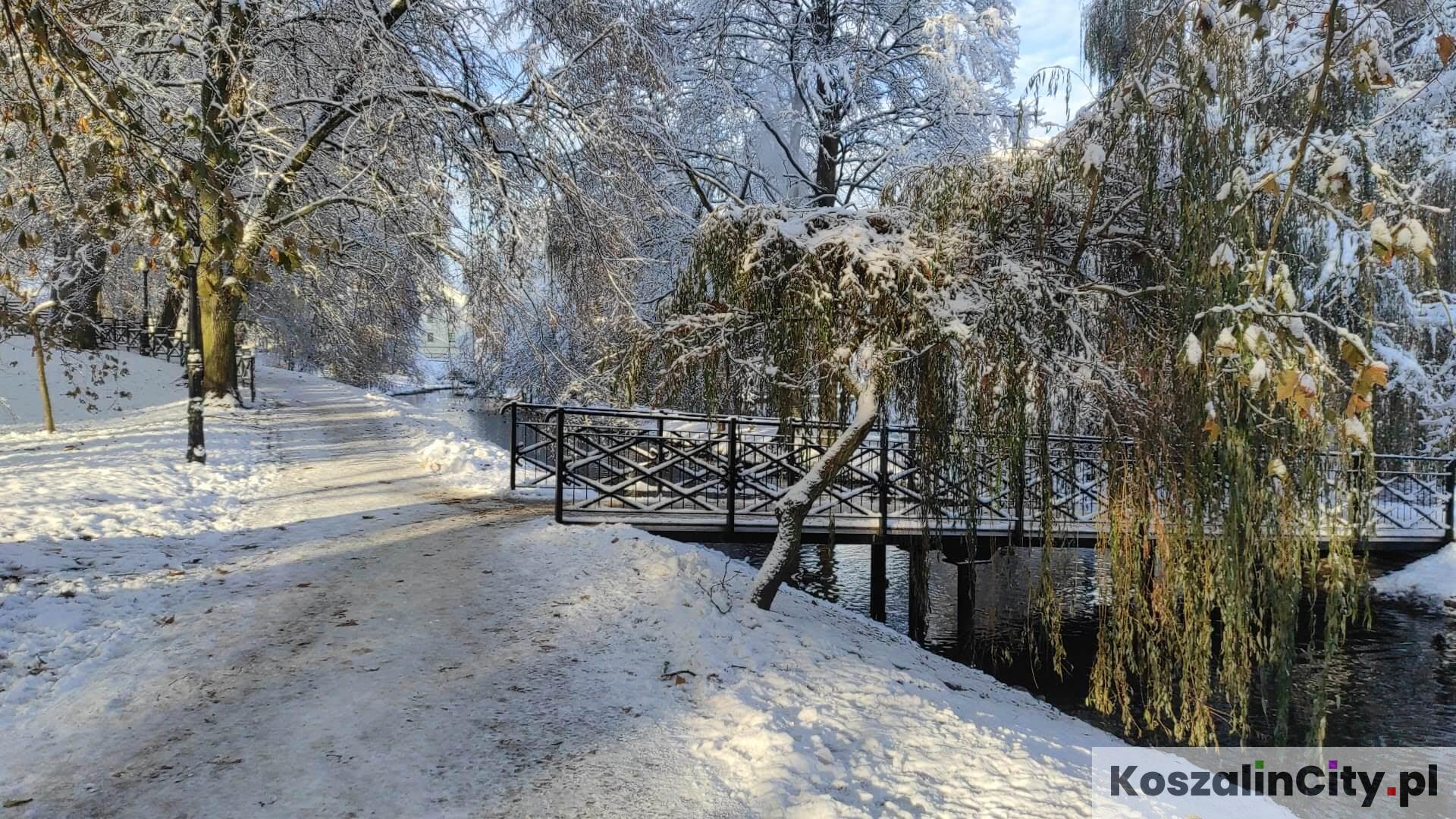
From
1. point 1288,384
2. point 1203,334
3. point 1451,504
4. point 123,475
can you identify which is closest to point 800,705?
point 1203,334

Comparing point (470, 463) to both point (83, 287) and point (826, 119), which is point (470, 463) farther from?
point (83, 287)

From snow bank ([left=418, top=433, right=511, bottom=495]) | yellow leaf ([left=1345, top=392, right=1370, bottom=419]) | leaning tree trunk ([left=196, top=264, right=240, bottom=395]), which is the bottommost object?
snow bank ([left=418, top=433, right=511, bottom=495])

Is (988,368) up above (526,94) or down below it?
below

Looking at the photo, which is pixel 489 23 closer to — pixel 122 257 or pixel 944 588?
pixel 944 588

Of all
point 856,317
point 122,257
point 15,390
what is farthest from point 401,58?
point 15,390

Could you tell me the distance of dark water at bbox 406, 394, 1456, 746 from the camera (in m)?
7.93

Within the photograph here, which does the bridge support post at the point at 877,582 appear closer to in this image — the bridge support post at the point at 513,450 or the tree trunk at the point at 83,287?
the bridge support post at the point at 513,450

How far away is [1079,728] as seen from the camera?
6.39 meters

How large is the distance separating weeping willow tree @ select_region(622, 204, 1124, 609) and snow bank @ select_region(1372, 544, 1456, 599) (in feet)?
37.9

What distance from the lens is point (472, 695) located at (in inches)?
184

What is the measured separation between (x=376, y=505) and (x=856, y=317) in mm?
7355

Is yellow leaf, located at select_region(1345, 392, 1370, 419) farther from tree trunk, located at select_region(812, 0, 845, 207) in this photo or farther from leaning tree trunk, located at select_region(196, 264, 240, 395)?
leaning tree trunk, located at select_region(196, 264, 240, 395)

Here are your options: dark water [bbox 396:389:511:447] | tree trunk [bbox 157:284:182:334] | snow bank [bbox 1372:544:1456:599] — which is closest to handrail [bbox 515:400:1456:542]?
snow bank [bbox 1372:544:1456:599]

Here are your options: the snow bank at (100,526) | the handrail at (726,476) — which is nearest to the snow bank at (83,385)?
the snow bank at (100,526)
